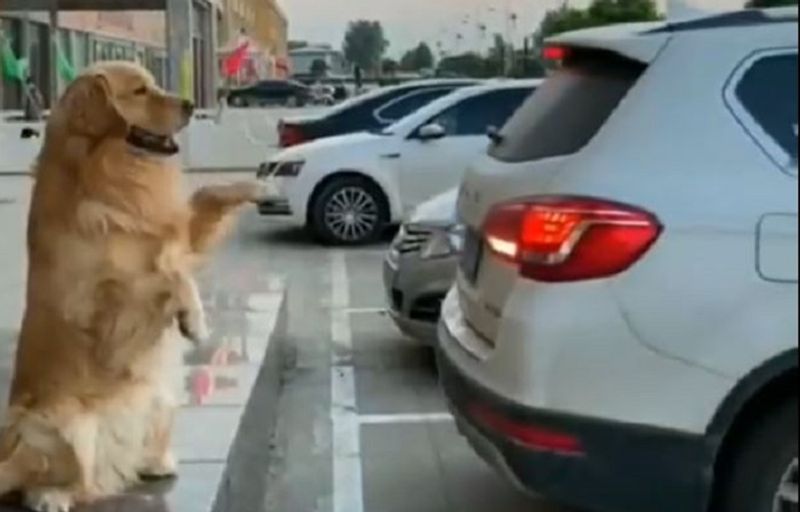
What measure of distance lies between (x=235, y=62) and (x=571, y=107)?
2262 inches

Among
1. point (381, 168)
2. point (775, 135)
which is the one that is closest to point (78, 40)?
point (381, 168)

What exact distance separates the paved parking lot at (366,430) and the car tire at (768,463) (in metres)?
1.80

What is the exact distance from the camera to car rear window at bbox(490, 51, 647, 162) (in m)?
4.91

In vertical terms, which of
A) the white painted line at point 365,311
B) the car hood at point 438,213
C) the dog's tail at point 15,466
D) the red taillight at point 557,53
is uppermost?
the red taillight at point 557,53

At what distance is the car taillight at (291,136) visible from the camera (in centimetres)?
2023

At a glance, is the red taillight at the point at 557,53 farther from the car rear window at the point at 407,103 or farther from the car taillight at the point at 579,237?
the car rear window at the point at 407,103

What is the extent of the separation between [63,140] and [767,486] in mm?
2496

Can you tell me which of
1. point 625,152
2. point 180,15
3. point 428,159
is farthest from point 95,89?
point 180,15

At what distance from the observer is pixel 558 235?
468 centimetres

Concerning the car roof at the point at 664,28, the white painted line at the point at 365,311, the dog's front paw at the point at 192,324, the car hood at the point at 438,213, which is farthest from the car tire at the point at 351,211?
the car roof at the point at 664,28

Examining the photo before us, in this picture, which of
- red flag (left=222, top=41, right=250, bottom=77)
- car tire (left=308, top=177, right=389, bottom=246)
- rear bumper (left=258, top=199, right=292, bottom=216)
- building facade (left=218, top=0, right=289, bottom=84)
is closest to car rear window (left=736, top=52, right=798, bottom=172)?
car tire (left=308, top=177, right=389, bottom=246)

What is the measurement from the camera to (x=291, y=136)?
20.5m

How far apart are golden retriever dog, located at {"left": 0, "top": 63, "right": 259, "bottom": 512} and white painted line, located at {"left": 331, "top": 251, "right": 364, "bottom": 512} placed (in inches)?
62.4

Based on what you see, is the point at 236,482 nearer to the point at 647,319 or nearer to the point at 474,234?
the point at 474,234
